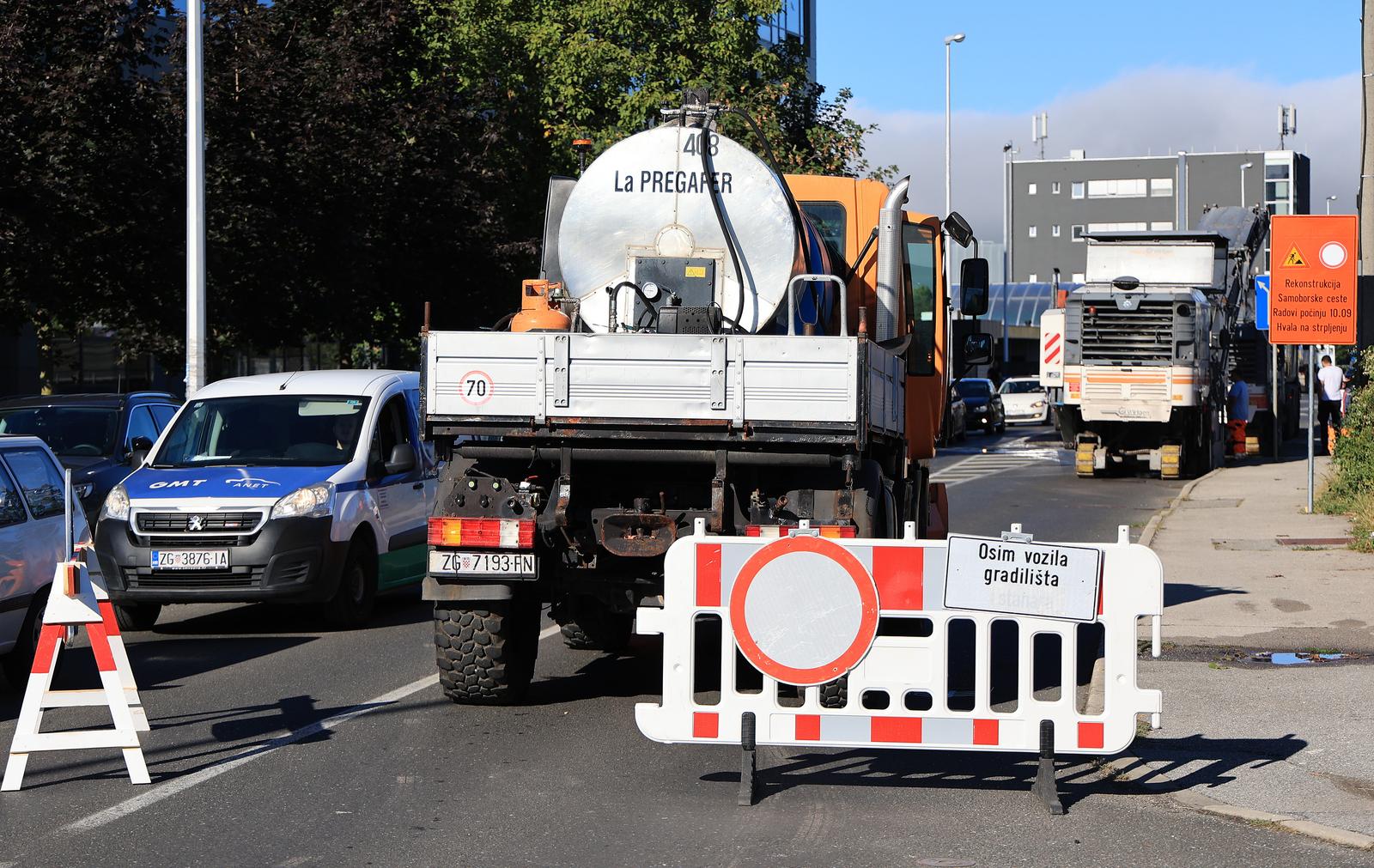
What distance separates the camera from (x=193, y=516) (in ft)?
38.2

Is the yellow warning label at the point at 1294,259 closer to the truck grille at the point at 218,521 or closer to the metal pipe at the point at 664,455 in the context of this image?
the truck grille at the point at 218,521

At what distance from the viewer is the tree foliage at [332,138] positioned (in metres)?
20.7

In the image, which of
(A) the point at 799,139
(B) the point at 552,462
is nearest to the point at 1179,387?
(A) the point at 799,139

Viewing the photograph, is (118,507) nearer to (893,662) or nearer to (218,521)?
(218,521)

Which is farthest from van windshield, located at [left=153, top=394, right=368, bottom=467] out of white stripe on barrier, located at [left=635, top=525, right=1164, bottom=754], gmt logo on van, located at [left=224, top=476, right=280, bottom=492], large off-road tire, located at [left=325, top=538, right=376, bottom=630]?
white stripe on barrier, located at [left=635, top=525, right=1164, bottom=754]

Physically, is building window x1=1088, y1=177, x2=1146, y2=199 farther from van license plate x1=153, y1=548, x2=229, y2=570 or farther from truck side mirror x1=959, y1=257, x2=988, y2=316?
van license plate x1=153, y1=548, x2=229, y2=570

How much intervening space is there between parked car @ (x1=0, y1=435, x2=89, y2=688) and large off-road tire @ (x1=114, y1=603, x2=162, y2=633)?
207cm

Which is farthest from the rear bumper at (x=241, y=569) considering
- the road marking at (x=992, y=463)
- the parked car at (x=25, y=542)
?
the road marking at (x=992, y=463)

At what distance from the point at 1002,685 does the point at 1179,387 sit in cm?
1970

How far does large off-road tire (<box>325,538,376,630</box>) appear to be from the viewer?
39.8ft

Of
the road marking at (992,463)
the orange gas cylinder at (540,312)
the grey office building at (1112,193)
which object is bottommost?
the road marking at (992,463)

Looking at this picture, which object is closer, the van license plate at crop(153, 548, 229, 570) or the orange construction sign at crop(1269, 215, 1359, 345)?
the van license plate at crop(153, 548, 229, 570)

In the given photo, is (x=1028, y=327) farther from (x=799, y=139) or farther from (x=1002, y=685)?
(x=1002, y=685)

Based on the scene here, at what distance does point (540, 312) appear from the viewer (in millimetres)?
9656
